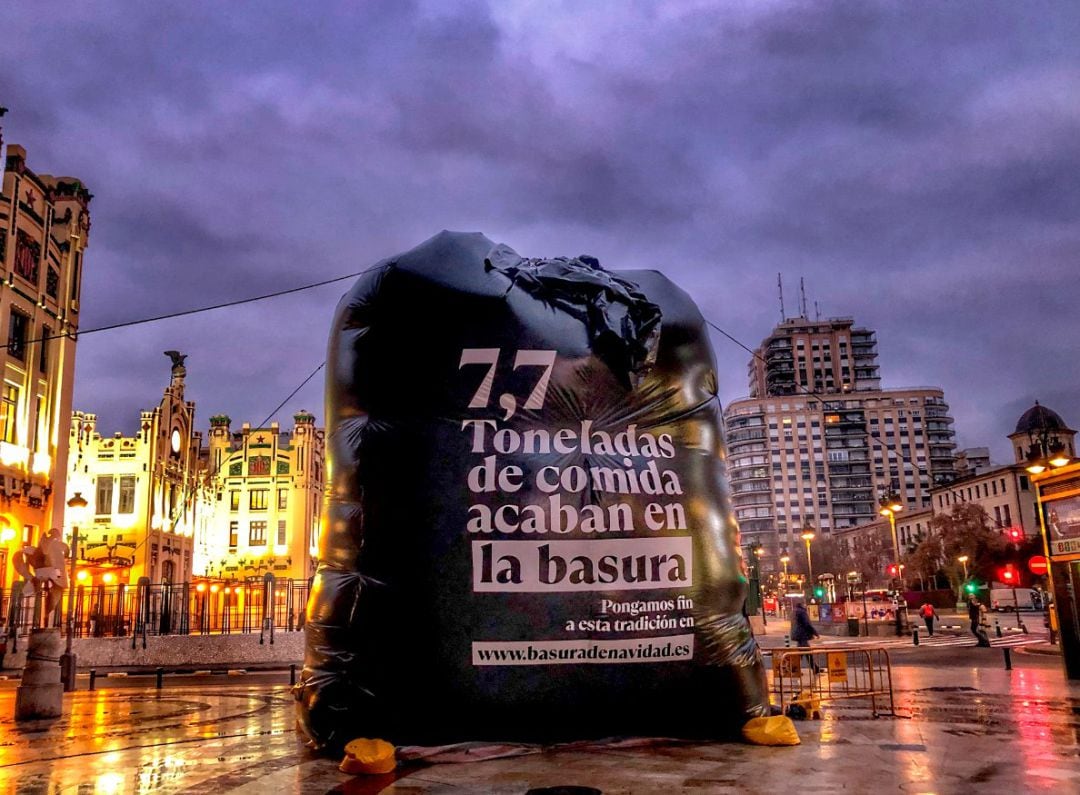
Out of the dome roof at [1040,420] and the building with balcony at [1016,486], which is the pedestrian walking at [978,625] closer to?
the building with balcony at [1016,486]

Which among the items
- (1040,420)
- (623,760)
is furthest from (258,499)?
(1040,420)

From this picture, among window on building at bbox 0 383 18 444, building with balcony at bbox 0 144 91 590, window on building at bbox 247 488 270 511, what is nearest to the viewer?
window on building at bbox 0 383 18 444

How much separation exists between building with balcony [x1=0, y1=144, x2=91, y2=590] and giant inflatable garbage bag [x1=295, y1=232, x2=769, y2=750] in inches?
906

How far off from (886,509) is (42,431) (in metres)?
30.8

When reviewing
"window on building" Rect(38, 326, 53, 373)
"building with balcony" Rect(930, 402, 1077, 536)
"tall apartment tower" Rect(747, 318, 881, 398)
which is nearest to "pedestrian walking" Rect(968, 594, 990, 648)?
"window on building" Rect(38, 326, 53, 373)

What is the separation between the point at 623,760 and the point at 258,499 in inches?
1943

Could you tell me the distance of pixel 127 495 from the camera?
41.1 m

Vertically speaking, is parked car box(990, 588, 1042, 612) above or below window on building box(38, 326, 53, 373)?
below

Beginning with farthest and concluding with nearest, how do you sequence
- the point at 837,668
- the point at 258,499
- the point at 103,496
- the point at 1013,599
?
the point at 258,499
the point at 1013,599
the point at 103,496
the point at 837,668

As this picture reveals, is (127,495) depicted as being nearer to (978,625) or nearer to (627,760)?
(978,625)

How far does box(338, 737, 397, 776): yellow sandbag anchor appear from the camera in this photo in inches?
271

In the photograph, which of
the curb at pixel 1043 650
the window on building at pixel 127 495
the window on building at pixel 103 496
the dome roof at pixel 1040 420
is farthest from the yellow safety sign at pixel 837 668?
the dome roof at pixel 1040 420

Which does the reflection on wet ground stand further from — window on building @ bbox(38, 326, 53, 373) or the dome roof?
the dome roof

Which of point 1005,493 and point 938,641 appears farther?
point 1005,493
